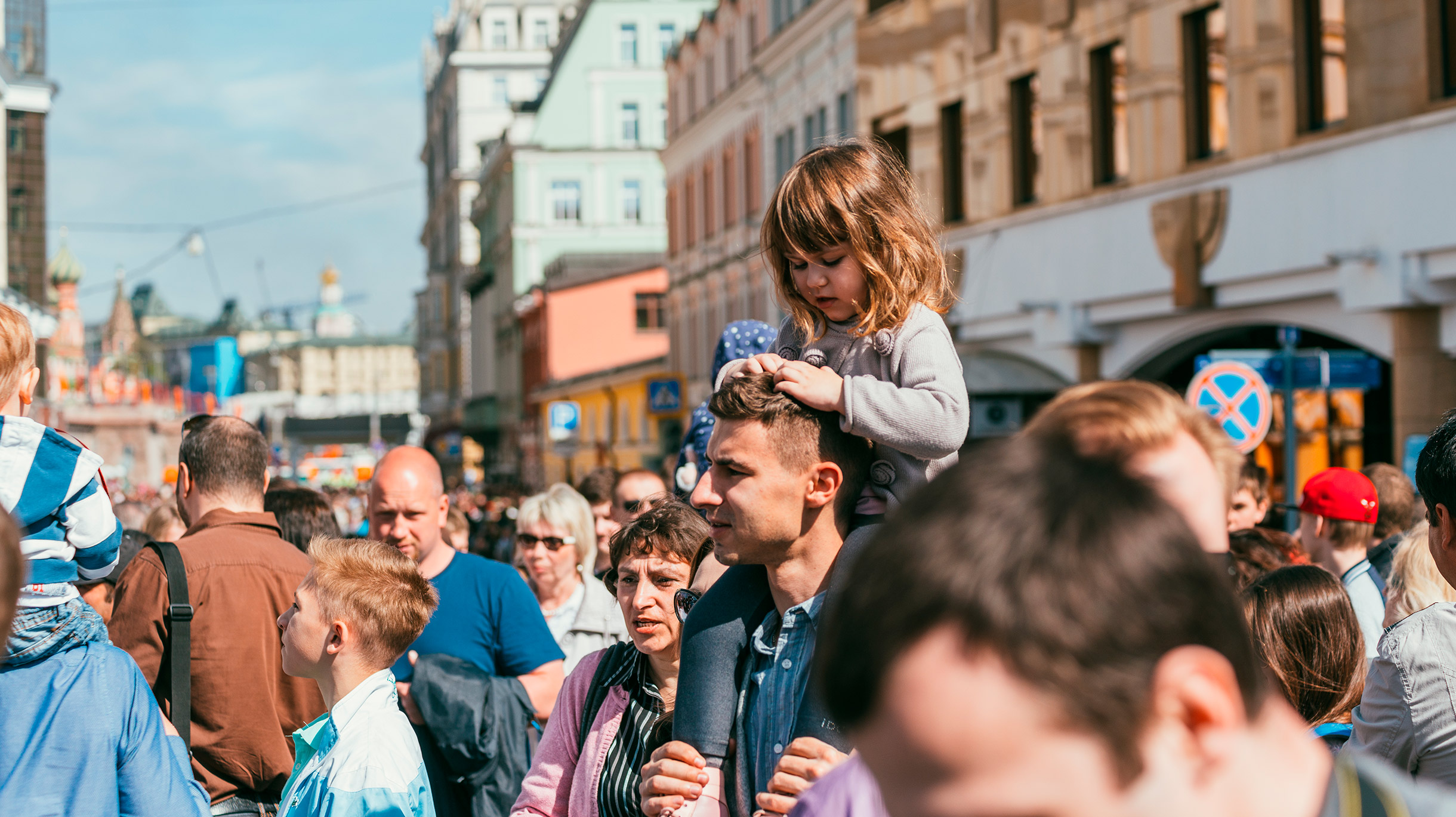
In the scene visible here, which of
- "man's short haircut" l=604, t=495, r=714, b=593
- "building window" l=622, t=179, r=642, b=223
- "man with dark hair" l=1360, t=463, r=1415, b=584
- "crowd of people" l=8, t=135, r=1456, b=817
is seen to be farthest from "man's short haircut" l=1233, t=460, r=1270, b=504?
"building window" l=622, t=179, r=642, b=223

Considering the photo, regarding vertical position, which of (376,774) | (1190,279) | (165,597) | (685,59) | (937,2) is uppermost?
(685,59)

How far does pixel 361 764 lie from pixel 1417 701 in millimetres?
2357

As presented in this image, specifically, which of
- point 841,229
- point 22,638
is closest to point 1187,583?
point 841,229

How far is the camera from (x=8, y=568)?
181cm

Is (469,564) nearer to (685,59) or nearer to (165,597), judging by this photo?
(165,597)

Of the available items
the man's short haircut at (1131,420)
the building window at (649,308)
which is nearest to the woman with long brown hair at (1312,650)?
the man's short haircut at (1131,420)

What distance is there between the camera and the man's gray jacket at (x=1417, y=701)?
10.1 ft

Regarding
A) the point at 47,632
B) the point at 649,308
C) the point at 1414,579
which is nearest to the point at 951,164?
the point at 1414,579

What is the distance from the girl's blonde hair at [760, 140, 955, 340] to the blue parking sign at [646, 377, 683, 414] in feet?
67.9

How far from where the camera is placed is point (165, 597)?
4672 millimetres

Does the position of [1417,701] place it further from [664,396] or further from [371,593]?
[664,396]

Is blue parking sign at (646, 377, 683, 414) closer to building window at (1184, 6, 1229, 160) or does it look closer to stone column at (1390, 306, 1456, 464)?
building window at (1184, 6, 1229, 160)

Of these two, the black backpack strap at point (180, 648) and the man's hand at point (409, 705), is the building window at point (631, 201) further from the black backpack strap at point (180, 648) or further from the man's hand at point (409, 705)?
the black backpack strap at point (180, 648)

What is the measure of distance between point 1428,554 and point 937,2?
781 inches
